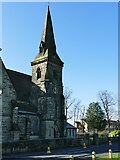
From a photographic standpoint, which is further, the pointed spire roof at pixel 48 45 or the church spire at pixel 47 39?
the church spire at pixel 47 39

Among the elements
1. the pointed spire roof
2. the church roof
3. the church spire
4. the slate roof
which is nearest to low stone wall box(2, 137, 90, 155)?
the slate roof

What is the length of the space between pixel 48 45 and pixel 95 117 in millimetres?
28166

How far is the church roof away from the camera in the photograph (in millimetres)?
38938

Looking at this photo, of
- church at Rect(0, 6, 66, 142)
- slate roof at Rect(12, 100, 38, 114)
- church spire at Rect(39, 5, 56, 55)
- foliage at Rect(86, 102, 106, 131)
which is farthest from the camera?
foliage at Rect(86, 102, 106, 131)

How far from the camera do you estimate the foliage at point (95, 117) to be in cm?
6272

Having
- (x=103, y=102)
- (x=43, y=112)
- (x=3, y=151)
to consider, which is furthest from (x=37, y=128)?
(x=103, y=102)

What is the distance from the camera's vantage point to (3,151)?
20.7 m

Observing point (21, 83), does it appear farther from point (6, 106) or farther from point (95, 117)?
point (95, 117)

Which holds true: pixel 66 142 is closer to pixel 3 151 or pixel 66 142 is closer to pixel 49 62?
pixel 3 151

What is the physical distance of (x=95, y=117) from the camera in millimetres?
63250

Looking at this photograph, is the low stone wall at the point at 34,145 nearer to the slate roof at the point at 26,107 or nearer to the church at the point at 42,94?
the church at the point at 42,94

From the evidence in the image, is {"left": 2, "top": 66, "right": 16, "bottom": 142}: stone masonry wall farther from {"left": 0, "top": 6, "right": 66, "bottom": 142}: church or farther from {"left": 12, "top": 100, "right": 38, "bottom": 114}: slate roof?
{"left": 12, "top": 100, "right": 38, "bottom": 114}: slate roof

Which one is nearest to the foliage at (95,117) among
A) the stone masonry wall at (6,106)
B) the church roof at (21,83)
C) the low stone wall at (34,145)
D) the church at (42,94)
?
the church at (42,94)

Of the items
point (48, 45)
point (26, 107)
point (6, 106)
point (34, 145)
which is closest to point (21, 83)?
point (26, 107)
